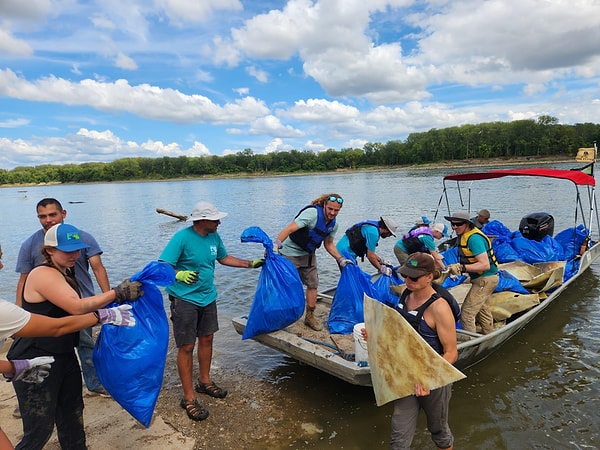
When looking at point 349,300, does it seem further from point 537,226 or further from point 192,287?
point 537,226

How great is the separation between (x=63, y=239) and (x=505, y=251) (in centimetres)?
835

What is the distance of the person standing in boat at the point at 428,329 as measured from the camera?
2.70 m

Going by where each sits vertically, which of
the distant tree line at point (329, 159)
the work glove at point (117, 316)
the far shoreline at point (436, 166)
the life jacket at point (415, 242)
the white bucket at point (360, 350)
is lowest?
the white bucket at point (360, 350)

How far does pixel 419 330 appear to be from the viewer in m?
2.80

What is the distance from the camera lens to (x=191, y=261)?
381 cm

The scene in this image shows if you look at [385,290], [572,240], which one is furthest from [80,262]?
[572,240]

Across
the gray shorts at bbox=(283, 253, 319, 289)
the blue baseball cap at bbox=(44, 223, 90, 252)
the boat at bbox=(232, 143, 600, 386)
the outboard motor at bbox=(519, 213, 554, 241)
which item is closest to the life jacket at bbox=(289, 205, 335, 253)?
the gray shorts at bbox=(283, 253, 319, 289)

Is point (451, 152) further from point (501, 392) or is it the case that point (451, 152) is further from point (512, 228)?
point (501, 392)

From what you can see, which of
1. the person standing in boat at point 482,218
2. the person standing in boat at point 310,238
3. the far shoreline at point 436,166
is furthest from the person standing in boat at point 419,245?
the far shoreline at point 436,166

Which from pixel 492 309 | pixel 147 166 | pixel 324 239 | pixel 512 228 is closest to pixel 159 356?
pixel 324 239

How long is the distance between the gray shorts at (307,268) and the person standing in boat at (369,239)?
0.70 m

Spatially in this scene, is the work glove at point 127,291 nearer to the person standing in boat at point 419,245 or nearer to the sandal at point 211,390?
the sandal at point 211,390

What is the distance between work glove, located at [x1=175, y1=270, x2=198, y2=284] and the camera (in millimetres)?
3582

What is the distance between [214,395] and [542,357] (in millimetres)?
4552
